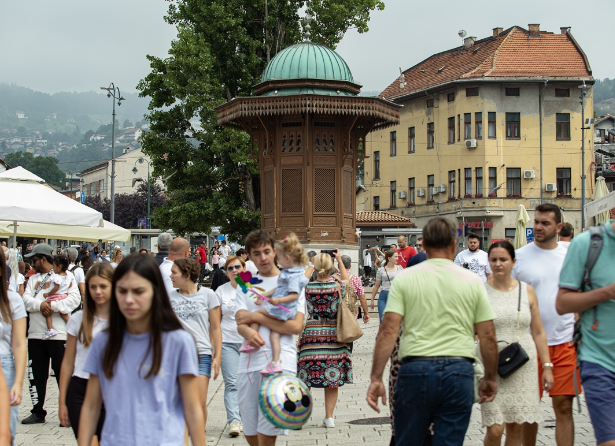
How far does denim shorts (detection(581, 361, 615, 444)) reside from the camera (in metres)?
4.57

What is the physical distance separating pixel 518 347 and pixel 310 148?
17.0 metres

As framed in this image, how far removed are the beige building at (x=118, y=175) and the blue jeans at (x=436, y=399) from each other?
316 ft

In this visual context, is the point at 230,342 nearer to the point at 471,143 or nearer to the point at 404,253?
the point at 404,253

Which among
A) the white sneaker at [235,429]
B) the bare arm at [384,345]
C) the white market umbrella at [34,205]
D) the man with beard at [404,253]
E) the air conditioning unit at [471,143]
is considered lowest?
the white sneaker at [235,429]

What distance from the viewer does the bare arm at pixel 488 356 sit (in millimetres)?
4836

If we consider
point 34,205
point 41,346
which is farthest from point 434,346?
point 34,205

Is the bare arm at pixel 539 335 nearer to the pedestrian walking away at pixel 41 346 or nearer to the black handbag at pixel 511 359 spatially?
the black handbag at pixel 511 359

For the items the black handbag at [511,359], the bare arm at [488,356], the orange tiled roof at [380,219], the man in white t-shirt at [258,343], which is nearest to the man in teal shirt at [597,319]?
the bare arm at [488,356]

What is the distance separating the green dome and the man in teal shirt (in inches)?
718

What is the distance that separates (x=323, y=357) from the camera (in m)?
8.64

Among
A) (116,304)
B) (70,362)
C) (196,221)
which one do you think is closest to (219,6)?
(196,221)

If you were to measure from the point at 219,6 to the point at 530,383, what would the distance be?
2597 cm

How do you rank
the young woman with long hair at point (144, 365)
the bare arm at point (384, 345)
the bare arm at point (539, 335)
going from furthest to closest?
the bare arm at point (539, 335) < the bare arm at point (384, 345) < the young woman with long hair at point (144, 365)

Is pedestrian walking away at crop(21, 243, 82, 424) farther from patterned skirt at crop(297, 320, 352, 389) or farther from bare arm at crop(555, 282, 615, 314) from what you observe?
bare arm at crop(555, 282, 615, 314)
